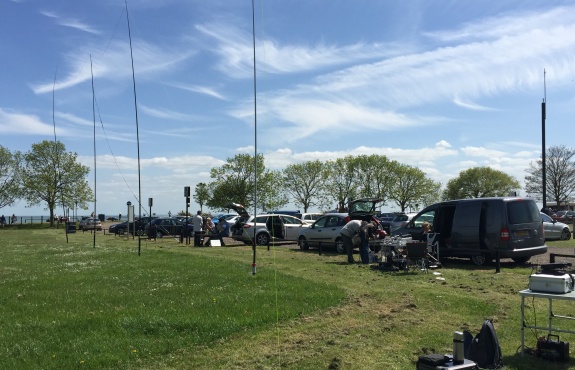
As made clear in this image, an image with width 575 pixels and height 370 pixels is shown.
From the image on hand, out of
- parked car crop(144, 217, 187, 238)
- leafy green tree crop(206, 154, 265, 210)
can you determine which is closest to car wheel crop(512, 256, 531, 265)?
parked car crop(144, 217, 187, 238)

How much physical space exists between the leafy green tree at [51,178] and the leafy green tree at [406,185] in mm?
40724

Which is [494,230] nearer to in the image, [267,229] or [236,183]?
[267,229]

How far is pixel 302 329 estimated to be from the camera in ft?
23.6

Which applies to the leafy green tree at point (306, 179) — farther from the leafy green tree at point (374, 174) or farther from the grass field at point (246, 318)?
the grass field at point (246, 318)

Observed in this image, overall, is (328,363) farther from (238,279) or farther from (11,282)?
(11,282)

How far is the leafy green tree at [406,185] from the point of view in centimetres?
7275

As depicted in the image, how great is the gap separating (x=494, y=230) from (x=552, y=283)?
9638mm

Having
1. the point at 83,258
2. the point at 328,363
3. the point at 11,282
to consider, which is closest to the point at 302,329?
the point at 328,363

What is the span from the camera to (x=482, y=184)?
80.3 m

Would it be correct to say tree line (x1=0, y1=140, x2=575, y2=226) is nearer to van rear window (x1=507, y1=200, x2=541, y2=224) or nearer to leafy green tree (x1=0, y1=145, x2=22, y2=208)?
leafy green tree (x1=0, y1=145, x2=22, y2=208)

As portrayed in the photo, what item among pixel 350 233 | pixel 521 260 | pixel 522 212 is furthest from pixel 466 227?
pixel 350 233

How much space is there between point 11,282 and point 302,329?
7347mm

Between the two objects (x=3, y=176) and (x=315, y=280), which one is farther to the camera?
(x=3, y=176)

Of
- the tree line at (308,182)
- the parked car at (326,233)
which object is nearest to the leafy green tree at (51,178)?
the tree line at (308,182)
